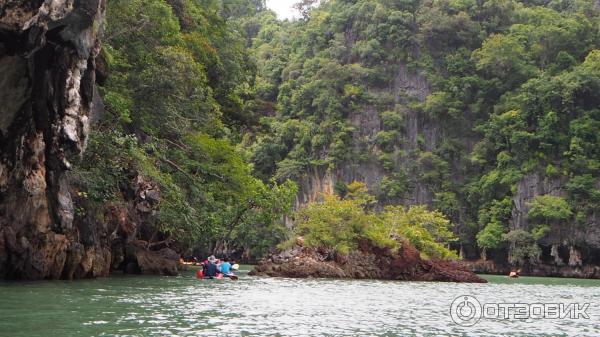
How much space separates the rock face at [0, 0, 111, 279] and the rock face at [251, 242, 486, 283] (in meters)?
12.0

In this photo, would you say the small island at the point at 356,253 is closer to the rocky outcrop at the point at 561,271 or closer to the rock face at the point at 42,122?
the rock face at the point at 42,122

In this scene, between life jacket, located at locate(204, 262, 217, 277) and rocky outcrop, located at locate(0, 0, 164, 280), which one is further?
life jacket, located at locate(204, 262, 217, 277)

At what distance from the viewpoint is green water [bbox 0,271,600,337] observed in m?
10.8

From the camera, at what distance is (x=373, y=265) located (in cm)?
3191

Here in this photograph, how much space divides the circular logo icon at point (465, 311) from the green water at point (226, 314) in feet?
0.75

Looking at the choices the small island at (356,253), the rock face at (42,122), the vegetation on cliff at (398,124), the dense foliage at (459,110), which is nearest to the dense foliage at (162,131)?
the vegetation on cliff at (398,124)

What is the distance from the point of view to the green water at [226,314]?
10.8m

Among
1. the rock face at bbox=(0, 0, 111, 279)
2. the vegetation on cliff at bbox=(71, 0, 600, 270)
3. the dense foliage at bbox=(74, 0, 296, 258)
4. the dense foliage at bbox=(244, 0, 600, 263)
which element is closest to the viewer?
the rock face at bbox=(0, 0, 111, 279)

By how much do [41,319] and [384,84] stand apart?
55.3 meters

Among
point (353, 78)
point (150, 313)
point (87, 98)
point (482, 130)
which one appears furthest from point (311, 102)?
point (150, 313)

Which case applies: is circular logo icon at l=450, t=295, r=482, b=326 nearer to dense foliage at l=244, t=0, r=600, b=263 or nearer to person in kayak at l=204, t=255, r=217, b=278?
person in kayak at l=204, t=255, r=217, b=278

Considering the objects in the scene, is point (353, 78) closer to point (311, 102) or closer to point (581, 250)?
point (311, 102)

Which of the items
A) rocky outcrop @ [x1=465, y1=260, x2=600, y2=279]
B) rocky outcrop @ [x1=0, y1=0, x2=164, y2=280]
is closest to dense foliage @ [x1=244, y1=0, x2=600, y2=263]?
rocky outcrop @ [x1=465, y1=260, x2=600, y2=279]

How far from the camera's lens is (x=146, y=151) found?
24266mm
